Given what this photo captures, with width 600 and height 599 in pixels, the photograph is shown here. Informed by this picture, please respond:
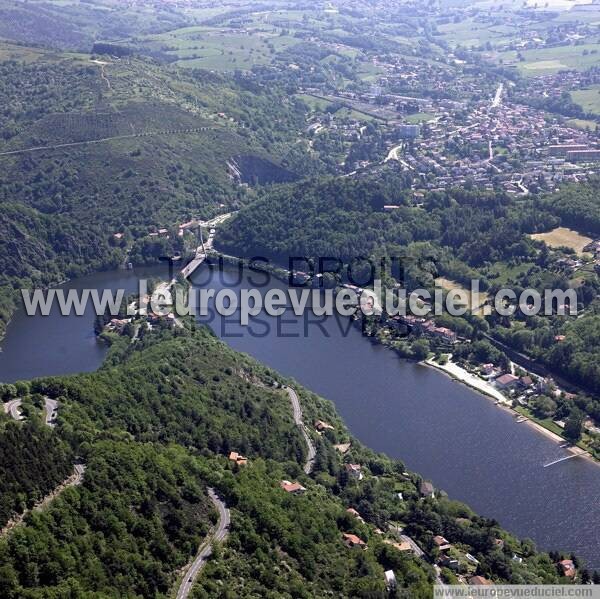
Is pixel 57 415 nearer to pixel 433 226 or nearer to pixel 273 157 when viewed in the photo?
pixel 433 226

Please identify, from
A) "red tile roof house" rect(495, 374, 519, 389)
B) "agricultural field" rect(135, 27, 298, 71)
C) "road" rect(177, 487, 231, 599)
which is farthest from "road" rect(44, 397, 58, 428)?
"agricultural field" rect(135, 27, 298, 71)

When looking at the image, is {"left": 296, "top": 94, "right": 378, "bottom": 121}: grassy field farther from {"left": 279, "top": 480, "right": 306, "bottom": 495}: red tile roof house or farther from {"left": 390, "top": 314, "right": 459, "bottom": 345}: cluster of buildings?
{"left": 279, "top": 480, "right": 306, "bottom": 495}: red tile roof house

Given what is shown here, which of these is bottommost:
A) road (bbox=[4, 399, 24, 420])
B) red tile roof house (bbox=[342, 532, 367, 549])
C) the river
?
the river

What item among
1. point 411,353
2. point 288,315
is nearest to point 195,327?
point 288,315

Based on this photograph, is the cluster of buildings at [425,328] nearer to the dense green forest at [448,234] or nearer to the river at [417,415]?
the dense green forest at [448,234]

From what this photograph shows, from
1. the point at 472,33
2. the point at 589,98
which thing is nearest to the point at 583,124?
the point at 589,98

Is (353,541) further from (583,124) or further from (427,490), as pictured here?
(583,124)
